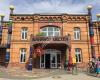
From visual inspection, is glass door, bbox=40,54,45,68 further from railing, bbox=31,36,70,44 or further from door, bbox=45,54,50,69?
railing, bbox=31,36,70,44

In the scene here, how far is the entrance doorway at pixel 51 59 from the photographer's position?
3447cm

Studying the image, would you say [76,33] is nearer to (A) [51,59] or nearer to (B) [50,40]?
(B) [50,40]

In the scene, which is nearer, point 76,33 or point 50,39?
point 50,39

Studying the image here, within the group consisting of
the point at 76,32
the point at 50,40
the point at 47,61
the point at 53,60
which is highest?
the point at 76,32

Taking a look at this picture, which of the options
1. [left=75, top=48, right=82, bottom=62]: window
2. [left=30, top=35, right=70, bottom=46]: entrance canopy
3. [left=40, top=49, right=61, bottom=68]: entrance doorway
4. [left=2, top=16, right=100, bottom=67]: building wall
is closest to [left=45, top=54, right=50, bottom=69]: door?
[left=40, top=49, right=61, bottom=68]: entrance doorway

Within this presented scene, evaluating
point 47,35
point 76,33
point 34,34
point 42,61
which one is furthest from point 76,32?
A: point 42,61

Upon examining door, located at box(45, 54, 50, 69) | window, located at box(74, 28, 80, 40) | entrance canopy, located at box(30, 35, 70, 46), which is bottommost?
door, located at box(45, 54, 50, 69)

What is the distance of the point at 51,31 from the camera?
35250 mm

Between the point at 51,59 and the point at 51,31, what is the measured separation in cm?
446

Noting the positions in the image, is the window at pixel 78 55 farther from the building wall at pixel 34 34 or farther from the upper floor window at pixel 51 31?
the upper floor window at pixel 51 31

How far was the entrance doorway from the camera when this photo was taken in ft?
113

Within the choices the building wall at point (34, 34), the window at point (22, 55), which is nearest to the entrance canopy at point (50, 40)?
the building wall at point (34, 34)

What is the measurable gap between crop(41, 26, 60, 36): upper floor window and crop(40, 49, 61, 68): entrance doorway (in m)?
2.60

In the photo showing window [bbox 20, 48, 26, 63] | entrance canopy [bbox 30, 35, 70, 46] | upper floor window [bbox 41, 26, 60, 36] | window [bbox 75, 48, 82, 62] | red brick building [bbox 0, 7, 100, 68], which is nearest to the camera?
entrance canopy [bbox 30, 35, 70, 46]
